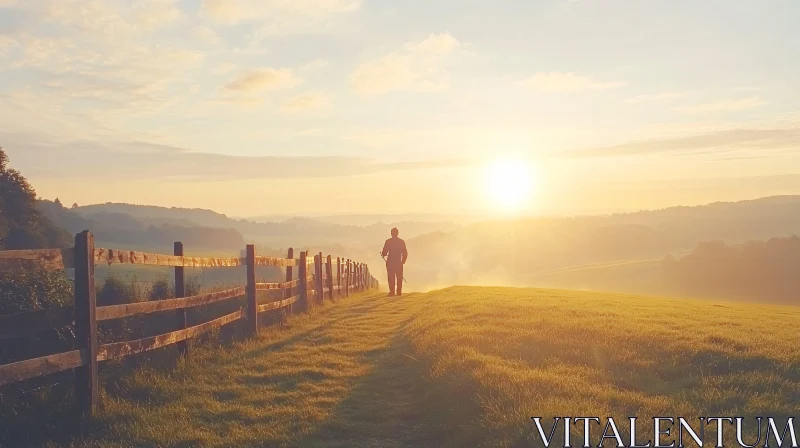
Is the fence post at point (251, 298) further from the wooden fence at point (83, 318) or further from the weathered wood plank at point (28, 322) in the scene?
the weathered wood plank at point (28, 322)

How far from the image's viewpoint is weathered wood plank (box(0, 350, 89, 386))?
604cm

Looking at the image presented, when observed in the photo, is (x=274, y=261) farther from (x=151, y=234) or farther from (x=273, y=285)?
(x=151, y=234)

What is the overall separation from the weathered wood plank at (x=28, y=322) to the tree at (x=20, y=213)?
37.4 meters

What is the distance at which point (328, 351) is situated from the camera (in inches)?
475

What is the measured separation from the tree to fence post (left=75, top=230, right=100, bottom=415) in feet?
123

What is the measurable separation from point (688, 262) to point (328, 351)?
149293mm

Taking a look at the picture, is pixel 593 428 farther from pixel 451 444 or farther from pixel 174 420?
pixel 174 420

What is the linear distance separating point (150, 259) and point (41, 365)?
8.20 feet

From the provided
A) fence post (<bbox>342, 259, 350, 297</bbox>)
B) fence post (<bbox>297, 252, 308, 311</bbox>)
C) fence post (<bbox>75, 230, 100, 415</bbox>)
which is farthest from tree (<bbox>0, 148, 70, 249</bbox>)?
fence post (<bbox>75, 230, 100, 415</bbox>)

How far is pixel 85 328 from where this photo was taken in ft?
23.5

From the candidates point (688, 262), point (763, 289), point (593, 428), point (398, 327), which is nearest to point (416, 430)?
point (593, 428)

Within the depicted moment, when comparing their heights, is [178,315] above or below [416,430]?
above

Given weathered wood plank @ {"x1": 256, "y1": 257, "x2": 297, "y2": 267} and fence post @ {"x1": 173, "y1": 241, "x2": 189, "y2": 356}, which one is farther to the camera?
weathered wood plank @ {"x1": 256, "y1": 257, "x2": 297, "y2": 267}

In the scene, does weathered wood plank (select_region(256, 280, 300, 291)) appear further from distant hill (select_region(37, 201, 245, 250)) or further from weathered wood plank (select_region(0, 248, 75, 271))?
distant hill (select_region(37, 201, 245, 250))
